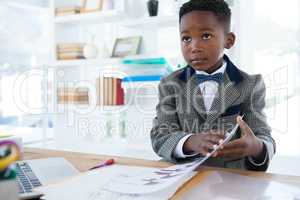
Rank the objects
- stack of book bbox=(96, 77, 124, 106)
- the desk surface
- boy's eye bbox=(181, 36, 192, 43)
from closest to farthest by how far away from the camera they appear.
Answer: the desk surface < boy's eye bbox=(181, 36, 192, 43) < stack of book bbox=(96, 77, 124, 106)

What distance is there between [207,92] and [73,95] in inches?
68.5

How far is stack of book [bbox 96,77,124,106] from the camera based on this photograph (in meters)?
2.52

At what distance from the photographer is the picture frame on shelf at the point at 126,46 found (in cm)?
256

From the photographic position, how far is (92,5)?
2703 mm

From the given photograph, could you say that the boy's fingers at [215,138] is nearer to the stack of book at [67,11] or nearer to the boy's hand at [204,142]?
the boy's hand at [204,142]

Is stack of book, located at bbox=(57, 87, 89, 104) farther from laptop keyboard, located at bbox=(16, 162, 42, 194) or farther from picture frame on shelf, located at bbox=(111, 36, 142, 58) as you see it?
laptop keyboard, located at bbox=(16, 162, 42, 194)

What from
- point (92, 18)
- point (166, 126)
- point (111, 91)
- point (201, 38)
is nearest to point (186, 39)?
point (201, 38)

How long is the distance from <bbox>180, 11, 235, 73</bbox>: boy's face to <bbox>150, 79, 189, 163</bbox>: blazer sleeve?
142 mm

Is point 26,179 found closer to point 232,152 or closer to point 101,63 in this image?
point 232,152

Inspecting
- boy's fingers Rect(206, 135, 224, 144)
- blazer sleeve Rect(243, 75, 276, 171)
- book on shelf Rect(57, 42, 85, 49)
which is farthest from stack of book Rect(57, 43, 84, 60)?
boy's fingers Rect(206, 135, 224, 144)

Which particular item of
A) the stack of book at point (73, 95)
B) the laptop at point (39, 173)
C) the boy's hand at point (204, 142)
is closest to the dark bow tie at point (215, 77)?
the boy's hand at point (204, 142)

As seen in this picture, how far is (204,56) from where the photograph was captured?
109 centimetres

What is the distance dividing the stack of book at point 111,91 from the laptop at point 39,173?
1.58 m

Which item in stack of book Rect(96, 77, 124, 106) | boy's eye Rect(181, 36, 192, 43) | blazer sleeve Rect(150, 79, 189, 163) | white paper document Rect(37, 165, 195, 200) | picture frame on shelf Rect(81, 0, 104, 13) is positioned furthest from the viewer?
picture frame on shelf Rect(81, 0, 104, 13)
